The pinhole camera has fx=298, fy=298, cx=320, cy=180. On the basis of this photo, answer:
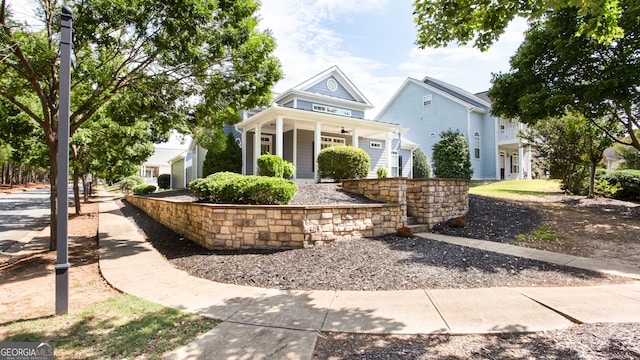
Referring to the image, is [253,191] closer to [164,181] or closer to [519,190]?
[519,190]

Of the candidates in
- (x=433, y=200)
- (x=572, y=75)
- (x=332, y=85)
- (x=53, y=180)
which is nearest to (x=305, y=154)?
(x=332, y=85)

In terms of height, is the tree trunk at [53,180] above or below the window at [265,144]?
below

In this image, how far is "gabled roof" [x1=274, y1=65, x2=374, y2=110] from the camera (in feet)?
54.9

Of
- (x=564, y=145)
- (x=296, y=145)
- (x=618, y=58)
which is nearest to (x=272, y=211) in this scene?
(x=296, y=145)

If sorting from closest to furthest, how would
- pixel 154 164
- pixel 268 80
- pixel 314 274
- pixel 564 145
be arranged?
pixel 314 274
pixel 268 80
pixel 564 145
pixel 154 164

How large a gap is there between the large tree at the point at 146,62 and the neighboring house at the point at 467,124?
59.1 feet

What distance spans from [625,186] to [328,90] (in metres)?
14.6

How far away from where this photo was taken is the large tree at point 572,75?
887 centimetres

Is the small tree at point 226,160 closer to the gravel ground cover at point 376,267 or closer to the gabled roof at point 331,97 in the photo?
the gabled roof at point 331,97

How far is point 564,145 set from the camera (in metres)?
13.8

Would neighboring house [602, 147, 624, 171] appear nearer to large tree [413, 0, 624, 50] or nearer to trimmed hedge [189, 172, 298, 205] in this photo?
large tree [413, 0, 624, 50]

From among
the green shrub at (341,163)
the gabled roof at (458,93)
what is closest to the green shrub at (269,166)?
the green shrub at (341,163)

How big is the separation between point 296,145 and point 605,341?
14.1m

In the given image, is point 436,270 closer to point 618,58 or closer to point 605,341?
point 605,341
